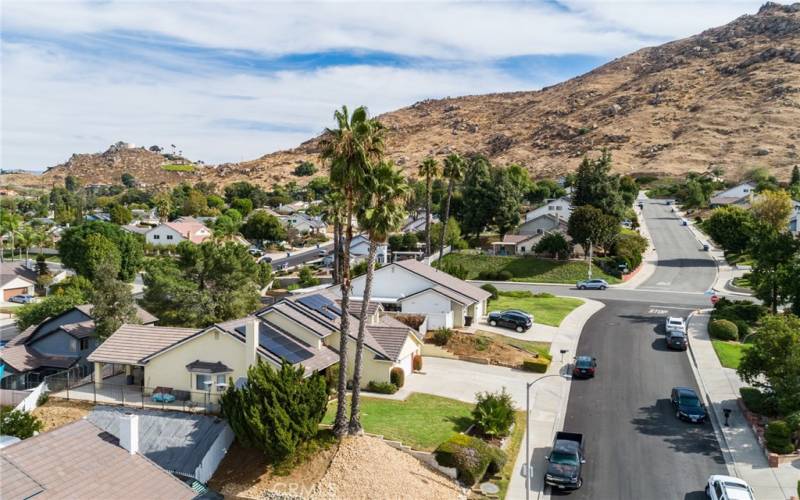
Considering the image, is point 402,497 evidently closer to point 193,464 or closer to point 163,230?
point 193,464

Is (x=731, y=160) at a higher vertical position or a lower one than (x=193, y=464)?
higher

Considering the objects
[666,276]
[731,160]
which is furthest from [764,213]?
[731,160]

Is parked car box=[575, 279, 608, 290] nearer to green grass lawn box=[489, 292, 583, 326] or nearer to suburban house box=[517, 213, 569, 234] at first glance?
green grass lawn box=[489, 292, 583, 326]

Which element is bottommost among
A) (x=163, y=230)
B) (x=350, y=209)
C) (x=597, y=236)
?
Answer: (x=163, y=230)

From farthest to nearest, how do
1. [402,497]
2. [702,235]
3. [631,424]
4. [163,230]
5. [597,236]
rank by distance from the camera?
[163,230] → [702,235] → [597,236] → [631,424] → [402,497]

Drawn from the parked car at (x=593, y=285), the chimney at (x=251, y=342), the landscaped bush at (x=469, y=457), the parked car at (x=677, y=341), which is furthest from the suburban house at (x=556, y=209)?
the landscaped bush at (x=469, y=457)

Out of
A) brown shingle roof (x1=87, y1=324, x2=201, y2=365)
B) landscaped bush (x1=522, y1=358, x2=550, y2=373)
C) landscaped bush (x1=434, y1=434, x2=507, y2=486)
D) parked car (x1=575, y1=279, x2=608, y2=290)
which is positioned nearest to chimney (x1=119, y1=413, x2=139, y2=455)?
landscaped bush (x1=434, y1=434, x2=507, y2=486)

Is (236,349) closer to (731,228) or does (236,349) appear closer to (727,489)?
(727,489)
